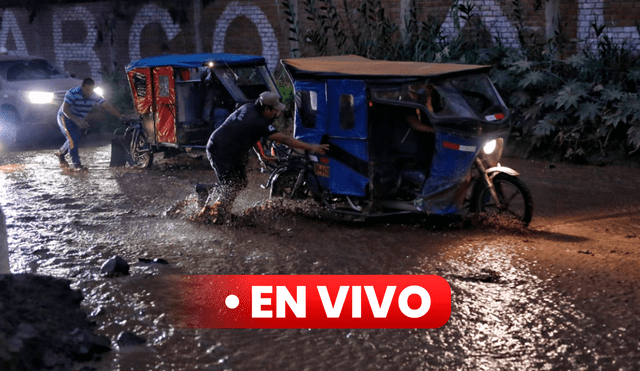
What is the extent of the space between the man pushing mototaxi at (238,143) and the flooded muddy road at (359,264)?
12.3 inches

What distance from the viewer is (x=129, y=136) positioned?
1251 centimetres

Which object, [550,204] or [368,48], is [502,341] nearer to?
[550,204]

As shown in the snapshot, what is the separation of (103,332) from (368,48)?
10552 millimetres

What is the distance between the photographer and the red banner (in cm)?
512

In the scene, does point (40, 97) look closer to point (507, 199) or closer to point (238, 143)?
point (238, 143)

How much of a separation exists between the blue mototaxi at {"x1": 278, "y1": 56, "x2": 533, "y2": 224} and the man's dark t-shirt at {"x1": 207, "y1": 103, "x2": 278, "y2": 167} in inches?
18.6

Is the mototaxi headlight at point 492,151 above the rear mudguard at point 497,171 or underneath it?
above

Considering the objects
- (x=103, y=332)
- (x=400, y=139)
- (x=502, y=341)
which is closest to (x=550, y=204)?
(x=400, y=139)

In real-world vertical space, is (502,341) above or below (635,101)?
below

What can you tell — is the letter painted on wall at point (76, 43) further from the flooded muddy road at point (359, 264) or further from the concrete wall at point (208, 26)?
the flooded muddy road at point (359, 264)

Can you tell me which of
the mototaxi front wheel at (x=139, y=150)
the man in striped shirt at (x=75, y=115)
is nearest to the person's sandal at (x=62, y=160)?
the man in striped shirt at (x=75, y=115)

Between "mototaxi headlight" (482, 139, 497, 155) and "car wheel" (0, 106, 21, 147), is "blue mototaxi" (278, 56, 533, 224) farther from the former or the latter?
"car wheel" (0, 106, 21, 147)

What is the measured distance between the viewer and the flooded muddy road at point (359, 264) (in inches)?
179

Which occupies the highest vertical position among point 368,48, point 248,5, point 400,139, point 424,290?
point 248,5
